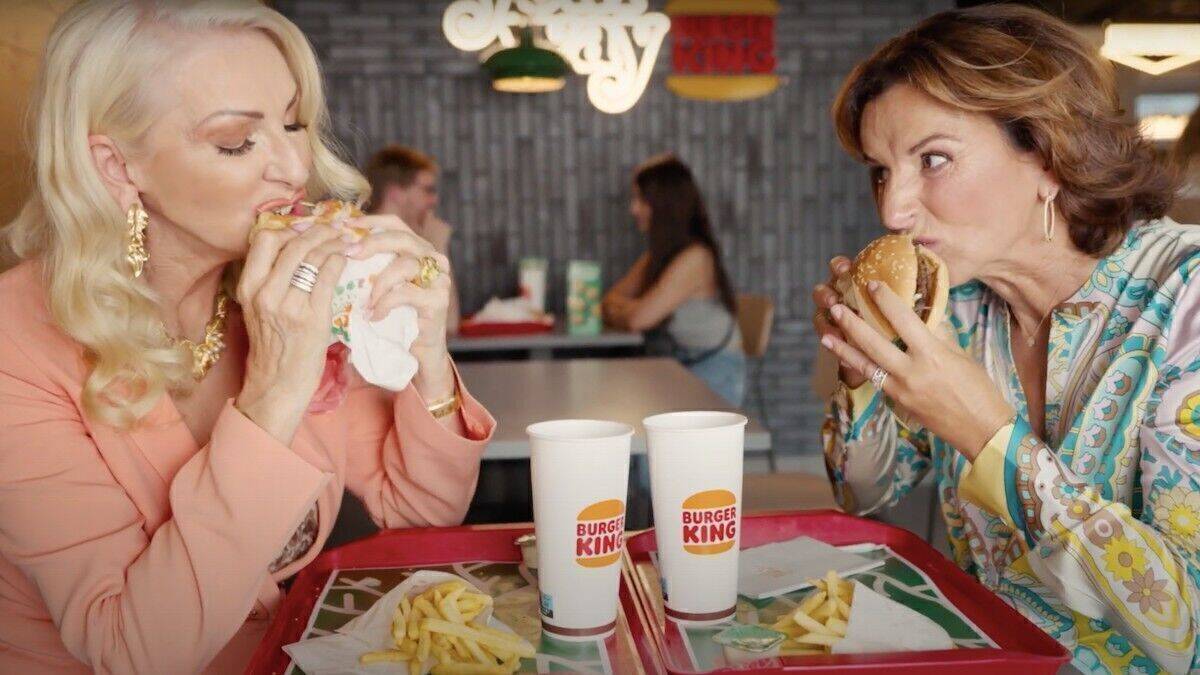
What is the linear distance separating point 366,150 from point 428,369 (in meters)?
4.33

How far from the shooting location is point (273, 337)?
114 centimetres

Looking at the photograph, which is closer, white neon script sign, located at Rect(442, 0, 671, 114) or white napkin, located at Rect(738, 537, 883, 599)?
white napkin, located at Rect(738, 537, 883, 599)

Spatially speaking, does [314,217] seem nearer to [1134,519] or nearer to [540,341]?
[1134,519]

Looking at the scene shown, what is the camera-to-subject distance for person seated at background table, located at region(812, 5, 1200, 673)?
1180 mm

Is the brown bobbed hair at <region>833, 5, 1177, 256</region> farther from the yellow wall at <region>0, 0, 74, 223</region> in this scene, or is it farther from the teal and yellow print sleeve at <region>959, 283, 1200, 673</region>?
the yellow wall at <region>0, 0, 74, 223</region>

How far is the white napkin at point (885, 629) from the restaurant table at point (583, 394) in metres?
0.96

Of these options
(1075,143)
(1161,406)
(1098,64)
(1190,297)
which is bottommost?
(1161,406)

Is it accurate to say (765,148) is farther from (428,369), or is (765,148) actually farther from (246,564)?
(246,564)

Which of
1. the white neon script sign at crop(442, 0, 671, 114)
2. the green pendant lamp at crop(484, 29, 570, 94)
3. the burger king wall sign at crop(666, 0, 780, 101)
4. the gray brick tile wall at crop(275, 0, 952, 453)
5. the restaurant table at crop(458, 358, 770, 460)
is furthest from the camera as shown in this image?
the gray brick tile wall at crop(275, 0, 952, 453)

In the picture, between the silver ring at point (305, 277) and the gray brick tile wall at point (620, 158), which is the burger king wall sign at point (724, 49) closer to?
the gray brick tile wall at point (620, 158)

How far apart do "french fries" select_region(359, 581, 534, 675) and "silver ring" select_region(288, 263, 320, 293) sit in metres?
0.38

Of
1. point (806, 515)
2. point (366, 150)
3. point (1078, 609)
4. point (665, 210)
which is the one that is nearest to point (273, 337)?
point (806, 515)

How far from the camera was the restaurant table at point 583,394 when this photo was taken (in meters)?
2.22

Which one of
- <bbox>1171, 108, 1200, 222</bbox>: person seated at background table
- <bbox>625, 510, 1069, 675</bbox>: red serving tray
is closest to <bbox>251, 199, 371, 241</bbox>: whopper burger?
<bbox>625, 510, 1069, 675</bbox>: red serving tray
